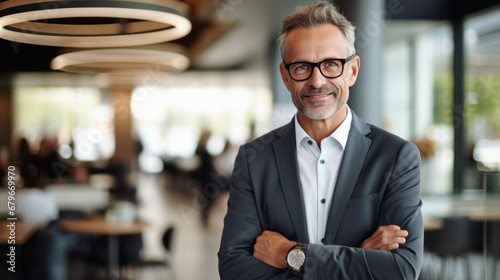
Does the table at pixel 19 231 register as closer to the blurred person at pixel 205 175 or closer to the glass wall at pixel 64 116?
the glass wall at pixel 64 116

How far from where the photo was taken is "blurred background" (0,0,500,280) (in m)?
6.76

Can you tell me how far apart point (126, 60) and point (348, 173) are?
5902mm

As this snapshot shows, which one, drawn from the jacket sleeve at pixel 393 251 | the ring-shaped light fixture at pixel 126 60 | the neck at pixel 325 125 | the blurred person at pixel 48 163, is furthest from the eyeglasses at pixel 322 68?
the blurred person at pixel 48 163

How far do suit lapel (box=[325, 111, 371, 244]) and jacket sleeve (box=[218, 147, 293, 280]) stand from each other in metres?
0.25

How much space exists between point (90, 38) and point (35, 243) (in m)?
3.34

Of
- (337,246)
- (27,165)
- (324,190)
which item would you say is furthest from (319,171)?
(27,165)

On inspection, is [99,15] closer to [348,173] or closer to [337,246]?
[348,173]

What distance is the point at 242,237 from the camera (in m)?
1.90

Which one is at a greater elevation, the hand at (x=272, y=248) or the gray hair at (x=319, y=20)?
the gray hair at (x=319, y=20)

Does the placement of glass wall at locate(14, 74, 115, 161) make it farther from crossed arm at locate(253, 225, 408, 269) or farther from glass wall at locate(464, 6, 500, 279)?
crossed arm at locate(253, 225, 408, 269)

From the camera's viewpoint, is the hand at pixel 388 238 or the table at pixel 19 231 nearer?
the hand at pixel 388 238

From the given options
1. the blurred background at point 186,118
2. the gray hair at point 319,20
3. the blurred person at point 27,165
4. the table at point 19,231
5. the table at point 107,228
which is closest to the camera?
the gray hair at point 319,20

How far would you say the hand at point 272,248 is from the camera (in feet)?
5.86

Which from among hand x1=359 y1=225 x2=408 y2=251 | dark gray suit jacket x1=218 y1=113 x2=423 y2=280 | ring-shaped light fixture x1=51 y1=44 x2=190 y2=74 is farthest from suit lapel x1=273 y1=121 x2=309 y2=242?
ring-shaped light fixture x1=51 y1=44 x2=190 y2=74
